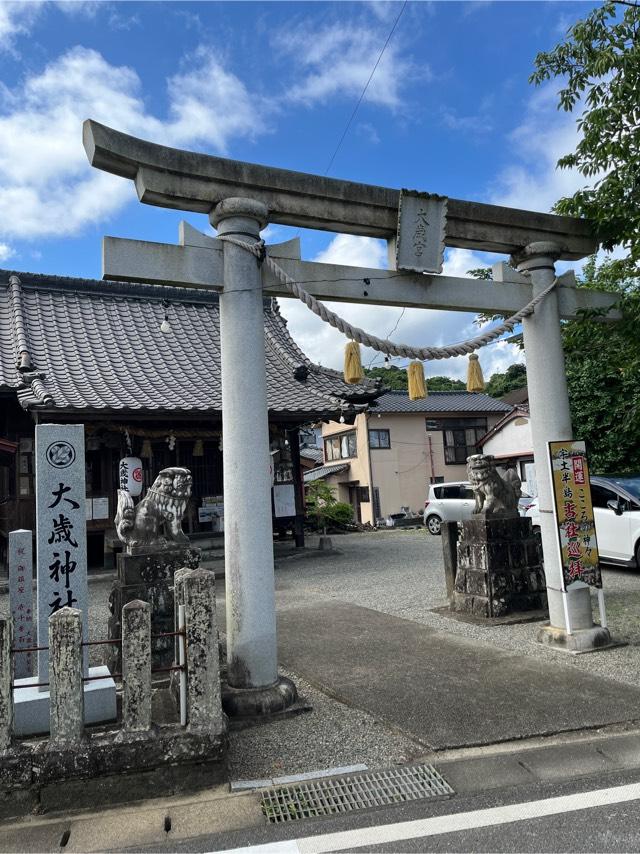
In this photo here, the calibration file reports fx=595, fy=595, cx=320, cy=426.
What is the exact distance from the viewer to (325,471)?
109 ft

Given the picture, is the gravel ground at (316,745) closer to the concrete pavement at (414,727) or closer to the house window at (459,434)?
the concrete pavement at (414,727)

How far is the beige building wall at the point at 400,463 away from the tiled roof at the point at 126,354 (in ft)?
45.7

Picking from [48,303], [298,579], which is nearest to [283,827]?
[298,579]

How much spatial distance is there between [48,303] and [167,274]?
12.4m

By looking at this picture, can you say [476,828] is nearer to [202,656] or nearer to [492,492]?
[202,656]

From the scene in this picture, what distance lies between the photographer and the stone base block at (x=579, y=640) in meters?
6.18

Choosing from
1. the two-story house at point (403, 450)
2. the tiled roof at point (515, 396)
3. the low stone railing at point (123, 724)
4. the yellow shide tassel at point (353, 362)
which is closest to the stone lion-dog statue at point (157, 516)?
the yellow shide tassel at point (353, 362)

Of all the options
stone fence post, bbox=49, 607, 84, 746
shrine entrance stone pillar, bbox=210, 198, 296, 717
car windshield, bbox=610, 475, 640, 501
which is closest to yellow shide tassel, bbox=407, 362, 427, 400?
shrine entrance stone pillar, bbox=210, 198, 296, 717

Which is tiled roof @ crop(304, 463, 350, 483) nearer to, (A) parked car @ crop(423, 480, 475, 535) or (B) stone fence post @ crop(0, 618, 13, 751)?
(A) parked car @ crop(423, 480, 475, 535)

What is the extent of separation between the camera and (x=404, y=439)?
31.0 m

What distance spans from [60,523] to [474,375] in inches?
177

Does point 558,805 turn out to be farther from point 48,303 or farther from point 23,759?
point 48,303

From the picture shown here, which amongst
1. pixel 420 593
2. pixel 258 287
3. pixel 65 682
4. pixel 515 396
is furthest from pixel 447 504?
pixel 515 396

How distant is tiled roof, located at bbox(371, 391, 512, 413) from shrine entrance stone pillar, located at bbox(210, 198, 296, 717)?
24.9m
